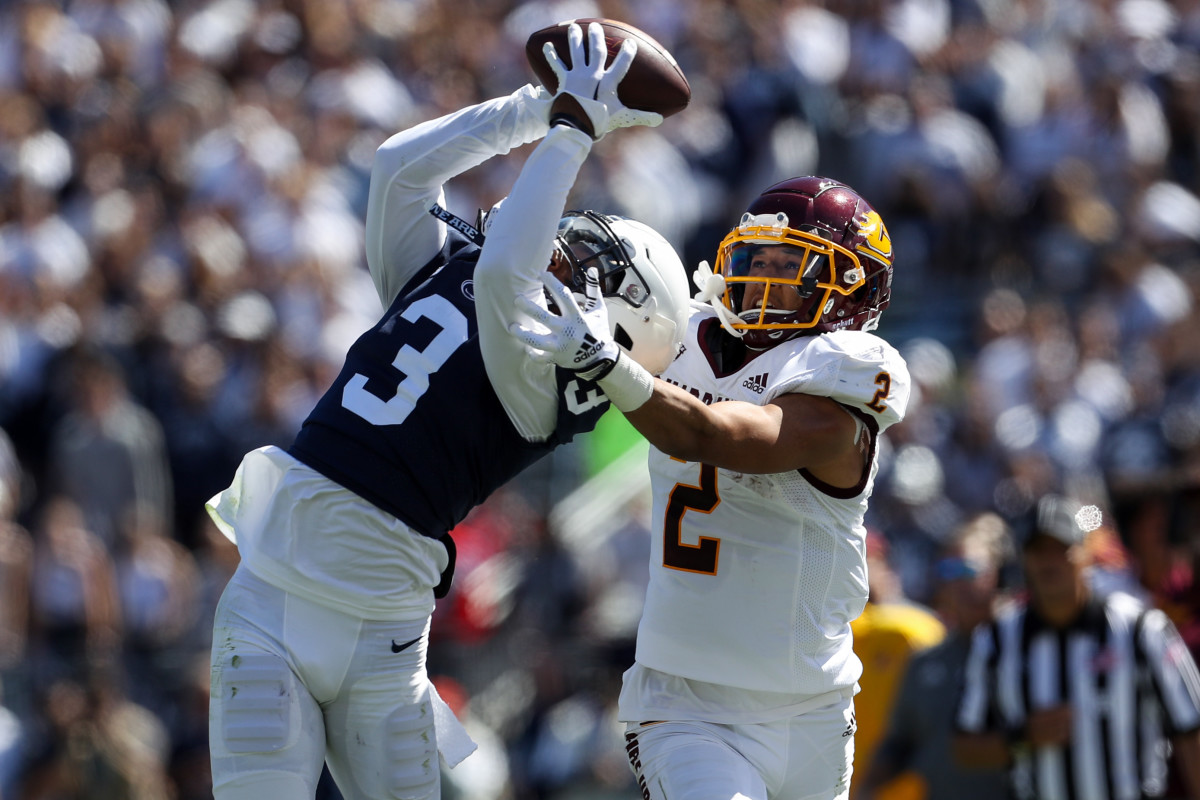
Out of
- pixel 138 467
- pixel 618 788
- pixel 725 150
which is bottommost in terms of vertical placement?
pixel 618 788

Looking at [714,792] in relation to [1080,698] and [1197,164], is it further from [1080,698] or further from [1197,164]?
[1197,164]

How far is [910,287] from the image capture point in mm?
9477

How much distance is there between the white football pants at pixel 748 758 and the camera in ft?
11.9

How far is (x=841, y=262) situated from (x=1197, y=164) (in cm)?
678

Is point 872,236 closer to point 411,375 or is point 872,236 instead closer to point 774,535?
point 774,535

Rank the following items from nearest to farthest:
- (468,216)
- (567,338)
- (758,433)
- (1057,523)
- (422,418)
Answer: (567,338) → (758,433) → (422,418) → (1057,523) → (468,216)

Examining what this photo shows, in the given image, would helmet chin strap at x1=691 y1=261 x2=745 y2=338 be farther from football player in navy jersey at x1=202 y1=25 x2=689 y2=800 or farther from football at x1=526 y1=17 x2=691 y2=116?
football at x1=526 y1=17 x2=691 y2=116

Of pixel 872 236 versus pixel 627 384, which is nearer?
A: pixel 627 384

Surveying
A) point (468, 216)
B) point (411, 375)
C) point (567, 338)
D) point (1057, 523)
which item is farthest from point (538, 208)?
point (468, 216)

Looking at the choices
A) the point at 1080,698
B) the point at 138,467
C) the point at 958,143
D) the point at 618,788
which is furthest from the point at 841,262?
the point at 958,143

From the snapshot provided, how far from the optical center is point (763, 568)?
12.3 ft

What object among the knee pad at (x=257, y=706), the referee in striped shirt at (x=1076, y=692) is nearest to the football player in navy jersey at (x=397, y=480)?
the knee pad at (x=257, y=706)

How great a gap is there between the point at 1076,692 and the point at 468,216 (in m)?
5.36

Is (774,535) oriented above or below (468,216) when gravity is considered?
above
